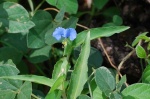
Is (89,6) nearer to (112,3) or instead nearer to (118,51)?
(112,3)

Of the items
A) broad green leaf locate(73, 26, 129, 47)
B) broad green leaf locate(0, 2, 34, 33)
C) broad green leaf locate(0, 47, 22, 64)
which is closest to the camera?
broad green leaf locate(73, 26, 129, 47)

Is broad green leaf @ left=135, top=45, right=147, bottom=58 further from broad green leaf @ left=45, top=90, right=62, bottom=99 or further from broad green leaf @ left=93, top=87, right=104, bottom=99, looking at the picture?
broad green leaf @ left=45, top=90, right=62, bottom=99

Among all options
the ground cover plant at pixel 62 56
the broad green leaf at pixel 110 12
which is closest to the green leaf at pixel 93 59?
the ground cover plant at pixel 62 56

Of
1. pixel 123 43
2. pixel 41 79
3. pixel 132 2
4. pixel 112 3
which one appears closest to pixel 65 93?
pixel 41 79

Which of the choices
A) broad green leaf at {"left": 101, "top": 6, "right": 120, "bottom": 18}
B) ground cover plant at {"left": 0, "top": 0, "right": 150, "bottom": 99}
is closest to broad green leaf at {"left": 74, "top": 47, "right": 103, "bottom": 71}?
ground cover plant at {"left": 0, "top": 0, "right": 150, "bottom": 99}

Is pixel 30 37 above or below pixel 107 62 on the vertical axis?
above

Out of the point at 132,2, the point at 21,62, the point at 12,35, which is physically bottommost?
the point at 21,62
